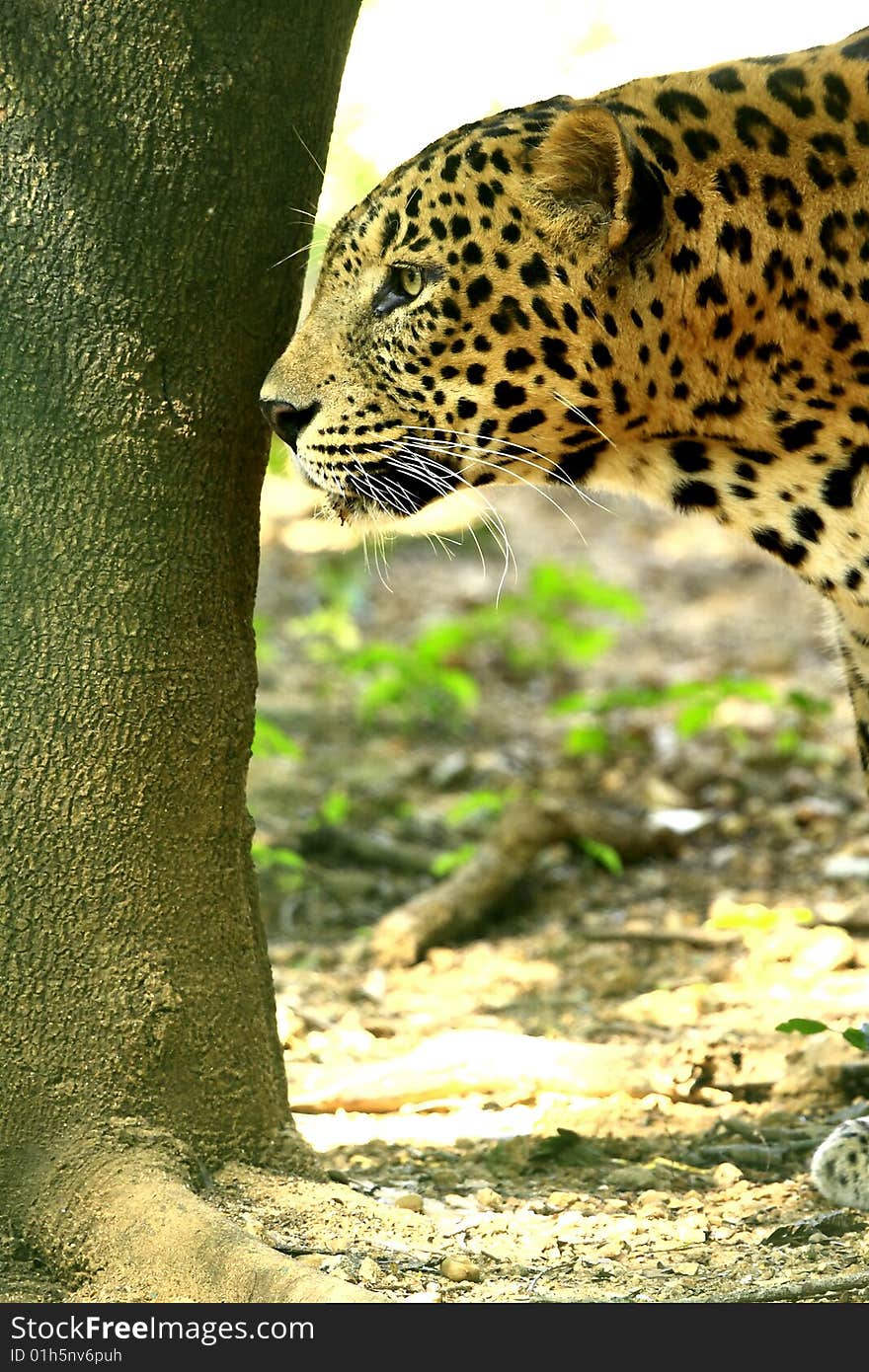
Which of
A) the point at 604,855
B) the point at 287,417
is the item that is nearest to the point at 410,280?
the point at 287,417

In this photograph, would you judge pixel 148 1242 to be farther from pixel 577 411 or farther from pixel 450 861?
pixel 450 861

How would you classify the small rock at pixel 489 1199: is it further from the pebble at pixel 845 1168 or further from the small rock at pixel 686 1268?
the pebble at pixel 845 1168

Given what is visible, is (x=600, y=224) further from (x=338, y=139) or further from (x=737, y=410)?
(x=338, y=139)

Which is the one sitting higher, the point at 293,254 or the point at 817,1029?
the point at 293,254

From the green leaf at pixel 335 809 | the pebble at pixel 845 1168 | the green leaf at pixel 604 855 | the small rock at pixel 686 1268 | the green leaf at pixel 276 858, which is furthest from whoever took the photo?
the green leaf at pixel 335 809

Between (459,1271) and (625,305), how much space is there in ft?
7.70

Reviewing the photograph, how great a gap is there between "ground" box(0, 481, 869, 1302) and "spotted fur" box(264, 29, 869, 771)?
5.19 feet

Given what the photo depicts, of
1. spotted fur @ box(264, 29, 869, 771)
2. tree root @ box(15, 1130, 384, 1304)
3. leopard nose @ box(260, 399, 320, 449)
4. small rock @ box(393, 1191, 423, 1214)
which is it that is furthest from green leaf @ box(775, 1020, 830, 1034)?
leopard nose @ box(260, 399, 320, 449)

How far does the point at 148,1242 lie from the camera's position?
3.63 metres

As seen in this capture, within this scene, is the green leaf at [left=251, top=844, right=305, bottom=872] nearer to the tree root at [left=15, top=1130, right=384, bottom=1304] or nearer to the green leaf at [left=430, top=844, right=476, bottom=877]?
the green leaf at [left=430, top=844, right=476, bottom=877]

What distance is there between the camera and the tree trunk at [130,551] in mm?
3557

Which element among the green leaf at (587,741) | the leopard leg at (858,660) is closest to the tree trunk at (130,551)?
the leopard leg at (858,660)

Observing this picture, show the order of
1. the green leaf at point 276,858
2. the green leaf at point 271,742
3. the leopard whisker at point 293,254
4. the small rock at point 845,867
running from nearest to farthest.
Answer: the leopard whisker at point 293,254
the green leaf at point 276,858
the small rock at point 845,867
the green leaf at point 271,742

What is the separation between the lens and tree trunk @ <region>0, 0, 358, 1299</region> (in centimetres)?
356
